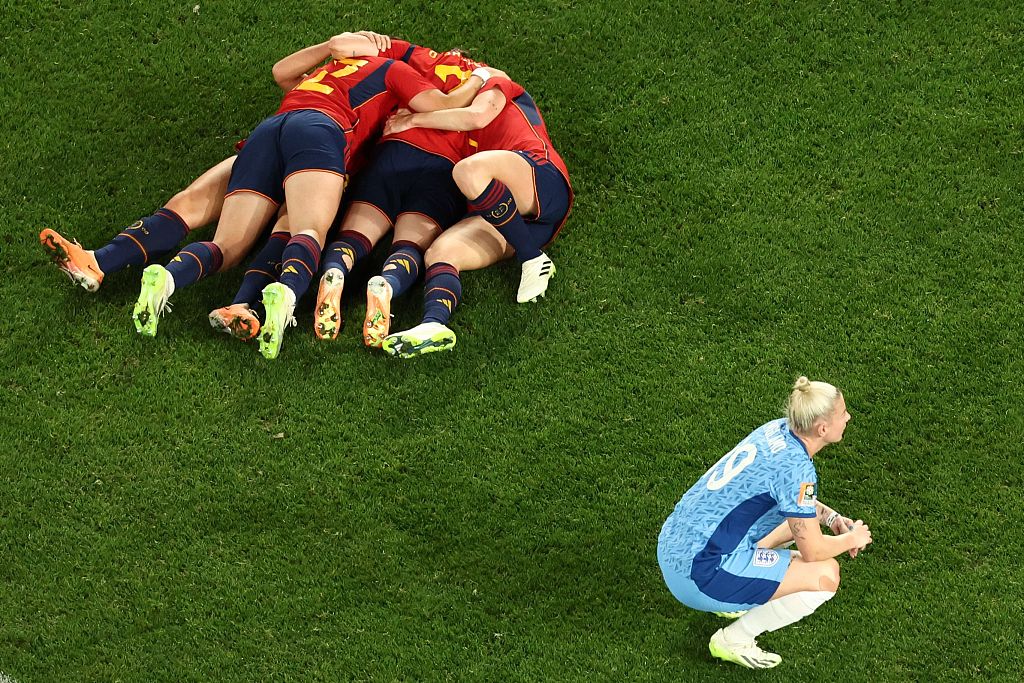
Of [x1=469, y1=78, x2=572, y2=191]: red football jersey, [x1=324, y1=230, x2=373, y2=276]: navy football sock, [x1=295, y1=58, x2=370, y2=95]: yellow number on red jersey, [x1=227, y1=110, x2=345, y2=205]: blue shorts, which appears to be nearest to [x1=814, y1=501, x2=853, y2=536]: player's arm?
[x1=469, y1=78, x2=572, y2=191]: red football jersey

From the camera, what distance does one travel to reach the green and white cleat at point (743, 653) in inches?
190

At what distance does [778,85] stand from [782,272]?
4.40 feet

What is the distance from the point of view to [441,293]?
5.79m

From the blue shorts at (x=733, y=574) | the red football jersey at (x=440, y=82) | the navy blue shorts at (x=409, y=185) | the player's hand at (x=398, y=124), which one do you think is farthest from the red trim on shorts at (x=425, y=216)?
the blue shorts at (x=733, y=574)

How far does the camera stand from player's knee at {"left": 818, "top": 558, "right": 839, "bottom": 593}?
181 inches

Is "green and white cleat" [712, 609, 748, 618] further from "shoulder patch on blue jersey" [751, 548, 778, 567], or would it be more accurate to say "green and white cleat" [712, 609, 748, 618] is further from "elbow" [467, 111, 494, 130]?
"elbow" [467, 111, 494, 130]

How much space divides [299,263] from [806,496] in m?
2.70

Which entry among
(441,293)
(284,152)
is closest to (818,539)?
(441,293)

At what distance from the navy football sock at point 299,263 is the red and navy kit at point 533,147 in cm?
107

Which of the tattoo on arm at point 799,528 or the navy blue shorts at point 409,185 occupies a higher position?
the navy blue shorts at point 409,185

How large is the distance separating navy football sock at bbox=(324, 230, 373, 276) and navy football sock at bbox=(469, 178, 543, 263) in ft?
1.98

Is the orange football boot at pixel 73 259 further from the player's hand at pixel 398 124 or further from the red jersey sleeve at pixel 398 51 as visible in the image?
the red jersey sleeve at pixel 398 51

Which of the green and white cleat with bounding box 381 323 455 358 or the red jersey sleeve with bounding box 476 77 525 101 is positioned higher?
the red jersey sleeve with bounding box 476 77 525 101

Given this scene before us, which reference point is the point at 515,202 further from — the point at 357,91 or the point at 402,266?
the point at 357,91
